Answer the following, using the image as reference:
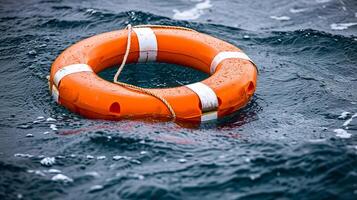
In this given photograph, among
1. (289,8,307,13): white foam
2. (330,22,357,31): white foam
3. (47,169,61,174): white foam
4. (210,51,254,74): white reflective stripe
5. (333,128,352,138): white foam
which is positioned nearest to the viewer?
(47,169,61,174): white foam

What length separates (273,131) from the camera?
4543 millimetres

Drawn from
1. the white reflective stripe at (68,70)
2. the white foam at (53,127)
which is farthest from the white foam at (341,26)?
the white foam at (53,127)

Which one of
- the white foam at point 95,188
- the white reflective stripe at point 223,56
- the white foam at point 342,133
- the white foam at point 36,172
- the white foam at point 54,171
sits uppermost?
the white reflective stripe at point 223,56

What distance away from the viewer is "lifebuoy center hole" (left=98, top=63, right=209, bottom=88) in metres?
5.61

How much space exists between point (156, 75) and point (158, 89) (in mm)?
1091

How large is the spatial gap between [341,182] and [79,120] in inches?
91.8

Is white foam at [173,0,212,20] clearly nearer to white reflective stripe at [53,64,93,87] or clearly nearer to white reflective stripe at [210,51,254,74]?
white reflective stripe at [210,51,254,74]

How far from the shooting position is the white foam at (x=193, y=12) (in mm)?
7379

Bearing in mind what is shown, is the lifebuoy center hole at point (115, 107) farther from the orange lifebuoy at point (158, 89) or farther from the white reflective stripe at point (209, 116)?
the white reflective stripe at point (209, 116)

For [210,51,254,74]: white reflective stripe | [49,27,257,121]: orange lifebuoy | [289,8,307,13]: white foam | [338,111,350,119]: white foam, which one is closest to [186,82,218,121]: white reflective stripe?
[49,27,257,121]: orange lifebuoy

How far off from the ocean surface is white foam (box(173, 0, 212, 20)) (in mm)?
31

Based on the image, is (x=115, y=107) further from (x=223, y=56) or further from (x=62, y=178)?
(x=223, y=56)

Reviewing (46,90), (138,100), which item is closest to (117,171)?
(138,100)

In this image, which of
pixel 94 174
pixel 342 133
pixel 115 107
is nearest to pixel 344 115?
pixel 342 133
